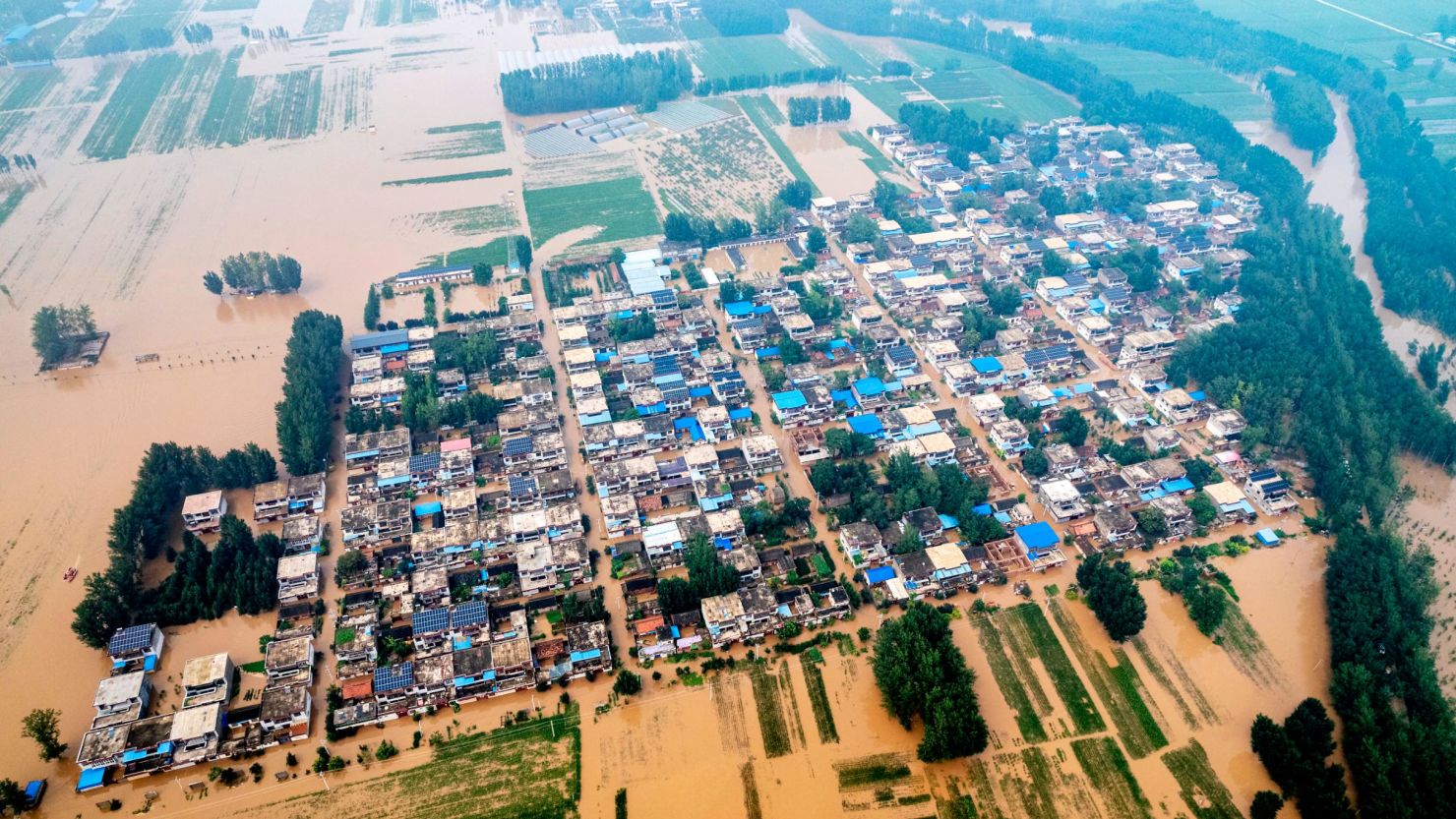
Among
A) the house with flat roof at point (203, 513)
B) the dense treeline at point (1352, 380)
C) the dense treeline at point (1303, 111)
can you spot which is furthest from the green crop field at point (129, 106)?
the dense treeline at point (1303, 111)

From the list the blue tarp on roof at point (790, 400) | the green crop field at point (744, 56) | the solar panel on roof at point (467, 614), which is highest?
the green crop field at point (744, 56)

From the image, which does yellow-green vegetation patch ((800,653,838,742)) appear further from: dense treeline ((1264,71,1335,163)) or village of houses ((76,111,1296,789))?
dense treeline ((1264,71,1335,163))

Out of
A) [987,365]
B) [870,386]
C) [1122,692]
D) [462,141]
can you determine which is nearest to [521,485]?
[870,386]

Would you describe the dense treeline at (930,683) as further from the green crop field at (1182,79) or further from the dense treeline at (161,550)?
the green crop field at (1182,79)

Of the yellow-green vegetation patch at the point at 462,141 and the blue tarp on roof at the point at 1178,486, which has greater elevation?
the yellow-green vegetation patch at the point at 462,141

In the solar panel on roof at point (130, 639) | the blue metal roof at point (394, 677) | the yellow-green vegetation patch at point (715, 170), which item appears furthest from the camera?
the yellow-green vegetation patch at point (715, 170)

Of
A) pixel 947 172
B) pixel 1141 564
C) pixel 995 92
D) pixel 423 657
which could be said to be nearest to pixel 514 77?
pixel 947 172

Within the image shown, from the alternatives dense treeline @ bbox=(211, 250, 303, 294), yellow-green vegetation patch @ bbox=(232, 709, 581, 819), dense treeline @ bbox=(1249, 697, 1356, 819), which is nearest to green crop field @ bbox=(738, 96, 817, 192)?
dense treeline @ bbox=(211, 250, 303, 294)
